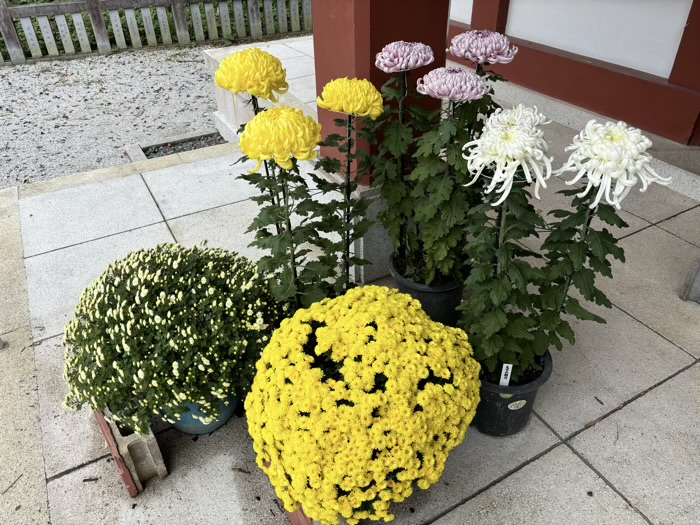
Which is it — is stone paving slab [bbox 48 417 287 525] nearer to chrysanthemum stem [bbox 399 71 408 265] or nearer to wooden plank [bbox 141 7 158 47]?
chrysanthemum stem [bbox 399 71 408 265]

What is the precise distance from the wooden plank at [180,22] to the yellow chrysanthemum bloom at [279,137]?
351 inches

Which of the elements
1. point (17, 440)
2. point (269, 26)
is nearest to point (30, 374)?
point (17, 440)

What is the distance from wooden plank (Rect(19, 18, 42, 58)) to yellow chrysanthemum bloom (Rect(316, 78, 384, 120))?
29.2 ft

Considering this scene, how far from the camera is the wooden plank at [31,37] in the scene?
8.74 meters

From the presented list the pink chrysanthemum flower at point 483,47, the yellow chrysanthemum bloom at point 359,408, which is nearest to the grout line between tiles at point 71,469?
the yellow chrysanthemum bloom at point 359,408

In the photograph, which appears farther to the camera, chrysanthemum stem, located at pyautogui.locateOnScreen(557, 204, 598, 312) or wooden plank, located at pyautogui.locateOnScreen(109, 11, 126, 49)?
wooden plank, located at pyautogui.locateOnScreen(109, 11, 126, 49)

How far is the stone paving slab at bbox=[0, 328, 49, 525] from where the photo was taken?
2285 mm

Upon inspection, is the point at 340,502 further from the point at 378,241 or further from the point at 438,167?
the point at 378,241

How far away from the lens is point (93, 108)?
23.4ft

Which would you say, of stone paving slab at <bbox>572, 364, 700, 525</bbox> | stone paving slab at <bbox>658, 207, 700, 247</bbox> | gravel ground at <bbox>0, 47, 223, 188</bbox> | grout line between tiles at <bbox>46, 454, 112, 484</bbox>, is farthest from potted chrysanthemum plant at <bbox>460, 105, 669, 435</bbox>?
gravel ground at <bbox>0, 47, 223, 188</bbox>

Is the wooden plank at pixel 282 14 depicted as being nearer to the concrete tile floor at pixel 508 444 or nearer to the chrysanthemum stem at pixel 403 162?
the concrete tile floor at pixel 508 444

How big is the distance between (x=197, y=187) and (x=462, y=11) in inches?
177

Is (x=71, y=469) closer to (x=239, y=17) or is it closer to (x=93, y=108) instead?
(x=93, y=108)

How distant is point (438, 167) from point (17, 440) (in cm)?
239
